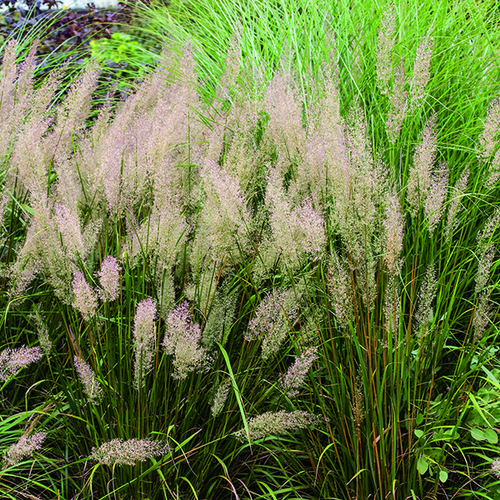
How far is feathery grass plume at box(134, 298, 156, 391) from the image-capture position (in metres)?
1.44

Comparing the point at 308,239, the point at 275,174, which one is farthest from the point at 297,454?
the point at 275,174

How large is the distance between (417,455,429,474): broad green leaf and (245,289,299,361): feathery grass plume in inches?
23.2

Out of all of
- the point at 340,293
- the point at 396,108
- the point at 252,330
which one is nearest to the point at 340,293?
the point at 340,293

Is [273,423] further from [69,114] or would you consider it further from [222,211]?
[69,114]

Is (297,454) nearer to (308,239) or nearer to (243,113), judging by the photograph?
(308,239)

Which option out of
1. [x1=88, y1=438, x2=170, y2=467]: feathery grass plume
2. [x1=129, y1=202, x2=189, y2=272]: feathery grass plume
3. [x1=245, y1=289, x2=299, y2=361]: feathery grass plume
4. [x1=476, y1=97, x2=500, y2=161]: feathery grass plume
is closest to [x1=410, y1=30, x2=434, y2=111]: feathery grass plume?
[x1=476, y1=97, x2=500, y2=161]: feathery grass plume

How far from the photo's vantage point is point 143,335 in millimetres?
1461

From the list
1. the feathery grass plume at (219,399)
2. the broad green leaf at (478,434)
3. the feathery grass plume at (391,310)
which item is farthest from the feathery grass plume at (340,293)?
the broad green leaf at (478,434)

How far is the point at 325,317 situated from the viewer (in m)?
1.95

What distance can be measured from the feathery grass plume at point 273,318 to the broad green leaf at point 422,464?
59 centimetres

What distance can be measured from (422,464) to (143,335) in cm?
99

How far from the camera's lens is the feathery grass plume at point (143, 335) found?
1.44 m

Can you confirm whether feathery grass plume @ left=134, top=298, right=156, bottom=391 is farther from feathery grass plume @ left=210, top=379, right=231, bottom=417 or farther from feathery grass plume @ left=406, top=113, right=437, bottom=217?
feathery grass plume @ left=406, top=113, right=437, bottom=217

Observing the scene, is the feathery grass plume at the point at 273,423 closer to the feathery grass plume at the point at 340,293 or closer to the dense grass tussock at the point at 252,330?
the dense grass tussock at the point at 252,330
